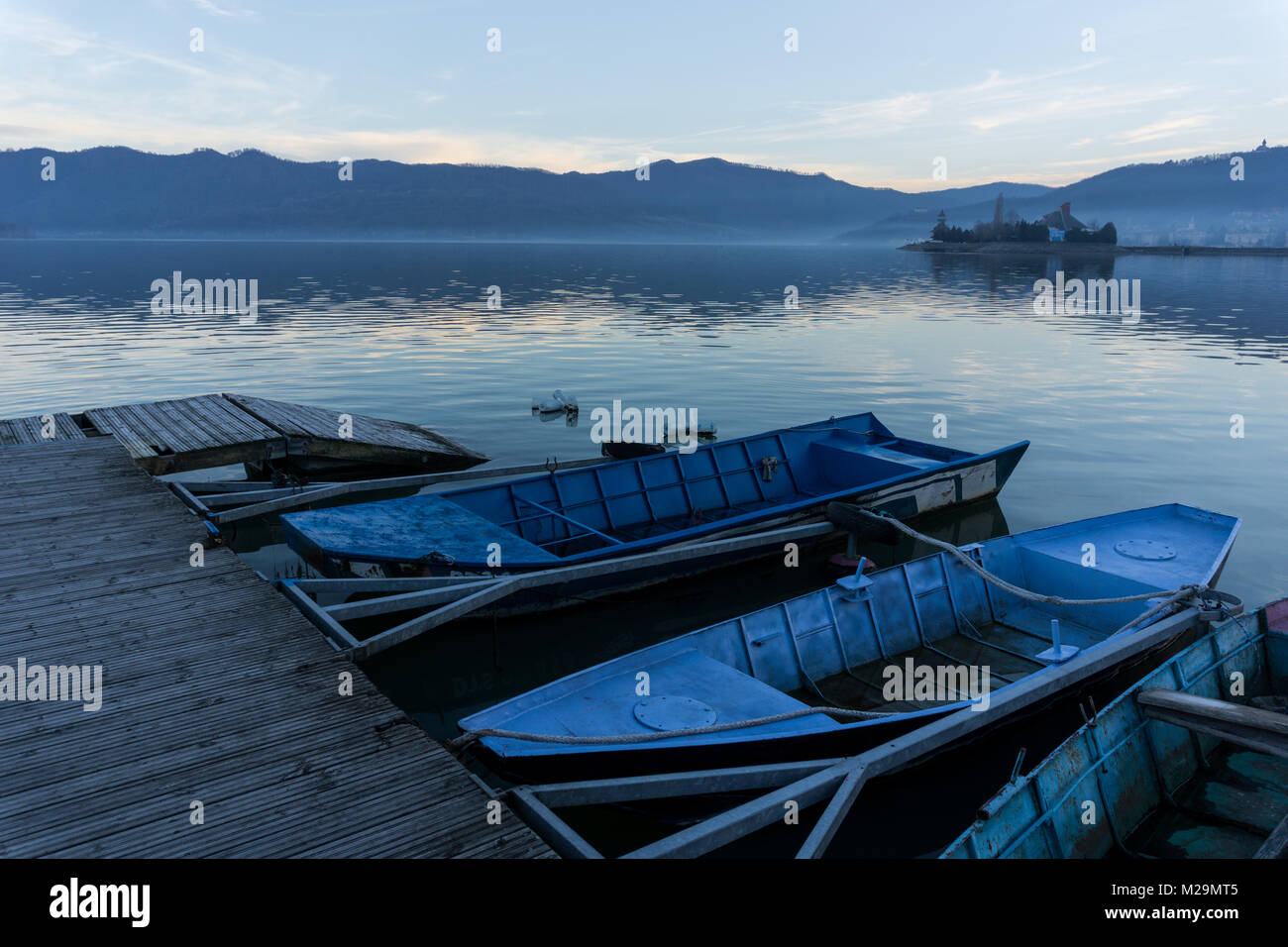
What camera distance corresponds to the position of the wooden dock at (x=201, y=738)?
646 cm

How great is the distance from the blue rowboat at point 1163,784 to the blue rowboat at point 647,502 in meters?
7.22

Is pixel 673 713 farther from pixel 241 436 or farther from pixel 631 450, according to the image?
pixel 241 436

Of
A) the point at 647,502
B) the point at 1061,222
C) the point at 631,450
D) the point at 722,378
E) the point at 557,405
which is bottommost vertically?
the point at 647,502

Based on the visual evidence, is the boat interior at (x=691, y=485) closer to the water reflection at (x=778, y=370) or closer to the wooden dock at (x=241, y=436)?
the water reflection at (x=778, y=370)

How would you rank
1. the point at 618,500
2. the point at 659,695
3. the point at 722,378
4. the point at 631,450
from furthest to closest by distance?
the point at 722,378 < the point at 631,450 < the point at 618,500 < the point at 659,695

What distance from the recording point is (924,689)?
1159cm

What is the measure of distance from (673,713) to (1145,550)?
9539mm

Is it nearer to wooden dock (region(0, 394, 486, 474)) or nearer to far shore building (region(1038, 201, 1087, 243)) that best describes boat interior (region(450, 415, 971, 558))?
wooden dock (region(0, 394, 486, 474))

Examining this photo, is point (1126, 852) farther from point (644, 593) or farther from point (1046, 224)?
point (1046, 224)

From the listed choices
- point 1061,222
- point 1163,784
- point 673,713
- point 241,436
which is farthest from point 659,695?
point 1061,222

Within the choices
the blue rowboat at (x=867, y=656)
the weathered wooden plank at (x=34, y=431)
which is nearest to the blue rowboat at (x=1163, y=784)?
the blue rowboat at (x=867, y=656)

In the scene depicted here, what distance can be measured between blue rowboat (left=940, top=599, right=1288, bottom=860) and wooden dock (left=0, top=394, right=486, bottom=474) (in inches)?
657

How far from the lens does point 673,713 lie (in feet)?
29.6
